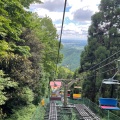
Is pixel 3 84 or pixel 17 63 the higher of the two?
pixel 17 63

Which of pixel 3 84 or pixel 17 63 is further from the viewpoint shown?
pixel 17 63

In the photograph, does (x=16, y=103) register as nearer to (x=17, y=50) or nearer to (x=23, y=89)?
(x=23, y=89)

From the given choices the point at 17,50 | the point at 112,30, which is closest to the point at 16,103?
the point at 17,50

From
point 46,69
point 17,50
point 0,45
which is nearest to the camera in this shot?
point 0,45

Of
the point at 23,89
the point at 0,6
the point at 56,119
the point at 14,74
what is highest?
the point at 0,6

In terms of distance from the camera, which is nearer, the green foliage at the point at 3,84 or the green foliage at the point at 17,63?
the green foliage at the point at 3,84

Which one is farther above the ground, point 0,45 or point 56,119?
point 0,45

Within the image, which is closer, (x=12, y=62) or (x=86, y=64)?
(x=12, y=62)

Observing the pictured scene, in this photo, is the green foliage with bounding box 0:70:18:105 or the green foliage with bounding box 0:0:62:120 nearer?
the green foliage with bounding box 0:70:18:105

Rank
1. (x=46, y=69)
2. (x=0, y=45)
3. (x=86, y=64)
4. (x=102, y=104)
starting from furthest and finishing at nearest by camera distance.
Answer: (x=46, y=69) < (x=86, y=64) < (x=102, y=104) < (x=0, y=45)

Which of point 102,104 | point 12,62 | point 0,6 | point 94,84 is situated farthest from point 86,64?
point 0,6
